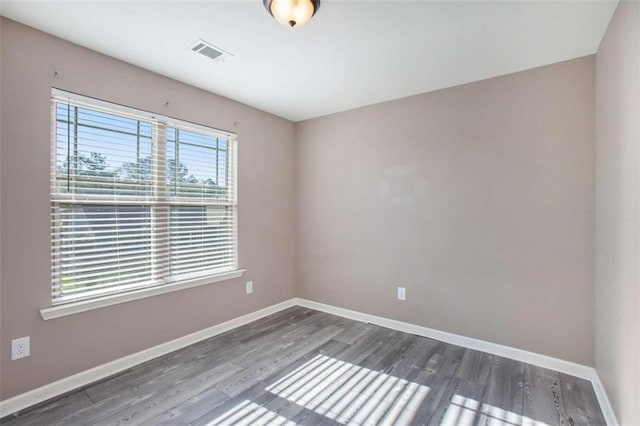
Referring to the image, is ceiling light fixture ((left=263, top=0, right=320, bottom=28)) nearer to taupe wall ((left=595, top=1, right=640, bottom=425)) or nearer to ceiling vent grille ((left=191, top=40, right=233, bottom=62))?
ceiling vent grille ((left=191, top=40, right=233, bottom=62))

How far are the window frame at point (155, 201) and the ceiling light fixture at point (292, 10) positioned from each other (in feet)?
4.86

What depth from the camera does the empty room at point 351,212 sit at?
6.03 ft

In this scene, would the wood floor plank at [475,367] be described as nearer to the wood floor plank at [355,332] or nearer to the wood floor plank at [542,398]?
the wood floor plank at [542,398]

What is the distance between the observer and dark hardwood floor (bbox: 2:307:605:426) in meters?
1.84

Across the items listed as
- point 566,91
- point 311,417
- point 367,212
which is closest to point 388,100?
point 367,212

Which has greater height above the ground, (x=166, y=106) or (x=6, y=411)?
(x=166, y=106)

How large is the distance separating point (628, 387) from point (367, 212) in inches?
91.7

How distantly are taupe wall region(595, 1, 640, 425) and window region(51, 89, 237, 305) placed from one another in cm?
307

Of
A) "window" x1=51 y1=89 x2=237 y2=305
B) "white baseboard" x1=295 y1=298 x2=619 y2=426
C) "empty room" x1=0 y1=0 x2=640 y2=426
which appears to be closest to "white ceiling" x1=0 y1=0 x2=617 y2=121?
"empty room" x1=0 y1=0 x2=640 y2=426

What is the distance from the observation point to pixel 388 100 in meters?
Result: 3.23

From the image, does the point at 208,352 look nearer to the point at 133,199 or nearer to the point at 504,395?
the point at 133,199

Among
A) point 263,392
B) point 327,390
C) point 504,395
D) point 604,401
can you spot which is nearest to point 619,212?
point 604,401

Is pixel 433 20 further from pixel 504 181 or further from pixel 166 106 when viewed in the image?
pixel 166 106

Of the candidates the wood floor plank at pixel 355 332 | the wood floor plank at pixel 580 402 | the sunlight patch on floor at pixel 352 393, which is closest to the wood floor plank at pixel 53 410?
the sunlight patch on floor at pixel 352 393
